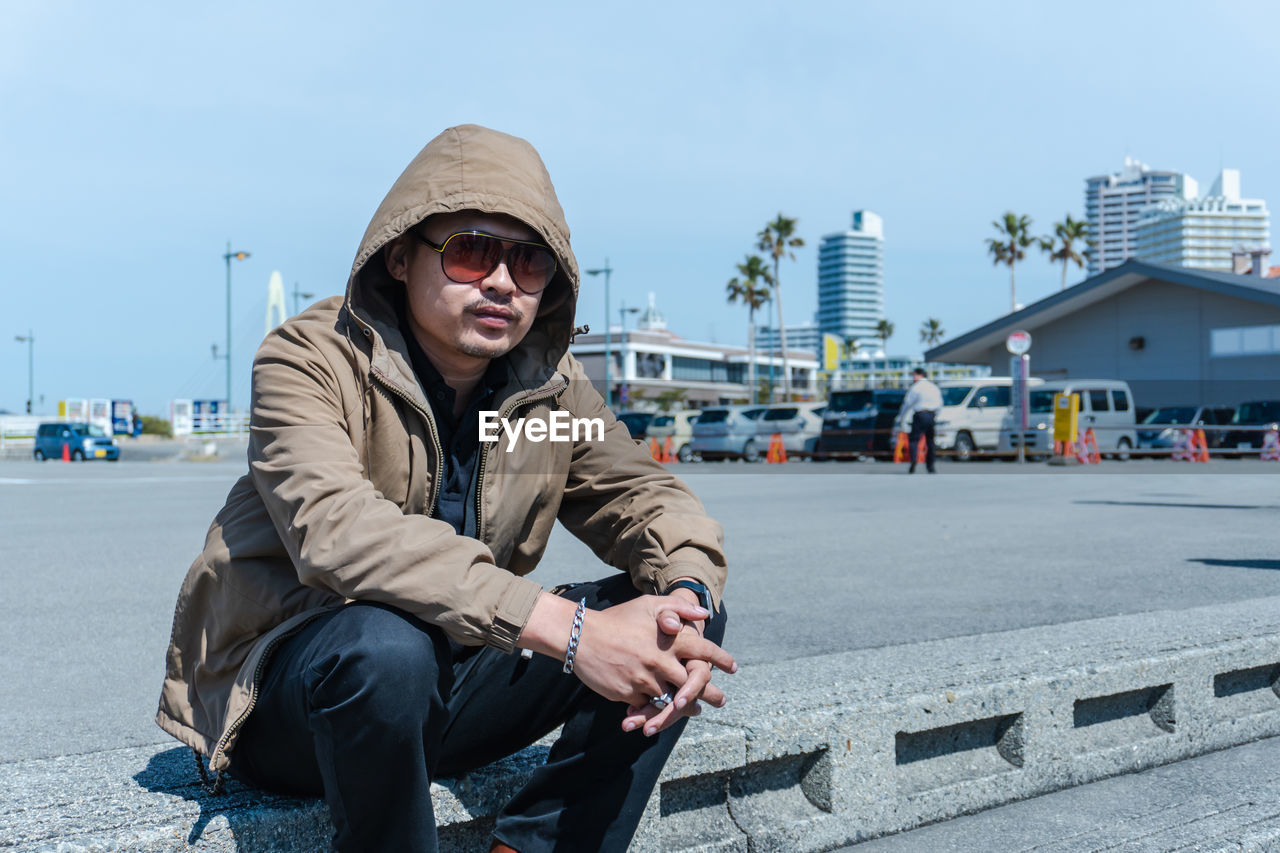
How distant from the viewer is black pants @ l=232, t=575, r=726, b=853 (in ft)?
5.90

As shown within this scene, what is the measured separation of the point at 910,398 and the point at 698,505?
1774cm

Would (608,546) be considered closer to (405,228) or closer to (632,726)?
(632,726)

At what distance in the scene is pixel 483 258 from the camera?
7.51ft

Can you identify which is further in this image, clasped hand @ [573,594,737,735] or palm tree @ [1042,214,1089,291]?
palm tree @ [1042,214,1089,291]

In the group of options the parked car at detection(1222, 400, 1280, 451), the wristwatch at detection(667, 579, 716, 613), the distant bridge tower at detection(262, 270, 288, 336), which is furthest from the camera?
the distant bridge tower at detection(262, 270, 288, 336)

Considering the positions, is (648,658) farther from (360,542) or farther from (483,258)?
(483,258)

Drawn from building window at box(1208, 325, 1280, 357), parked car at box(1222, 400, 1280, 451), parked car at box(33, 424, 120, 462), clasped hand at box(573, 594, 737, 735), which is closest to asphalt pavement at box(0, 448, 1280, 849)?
clasped hand at box(573, 594, 737, 735)

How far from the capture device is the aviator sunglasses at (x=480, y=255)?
89.1 inches

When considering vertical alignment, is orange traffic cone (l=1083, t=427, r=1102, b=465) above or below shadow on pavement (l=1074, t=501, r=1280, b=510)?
above

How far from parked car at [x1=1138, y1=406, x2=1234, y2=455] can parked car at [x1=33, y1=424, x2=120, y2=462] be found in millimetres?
33045

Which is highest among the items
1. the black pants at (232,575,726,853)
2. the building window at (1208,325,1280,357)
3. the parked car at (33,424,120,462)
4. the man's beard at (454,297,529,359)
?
the building window at (1208,325,1280,357)

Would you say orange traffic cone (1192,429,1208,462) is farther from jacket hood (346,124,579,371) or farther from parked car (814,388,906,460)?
jacket hood (346,124,579,371)

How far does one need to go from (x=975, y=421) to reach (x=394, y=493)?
25277 millimetres

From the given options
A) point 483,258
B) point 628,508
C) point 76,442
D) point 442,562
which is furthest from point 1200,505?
point 76,442
